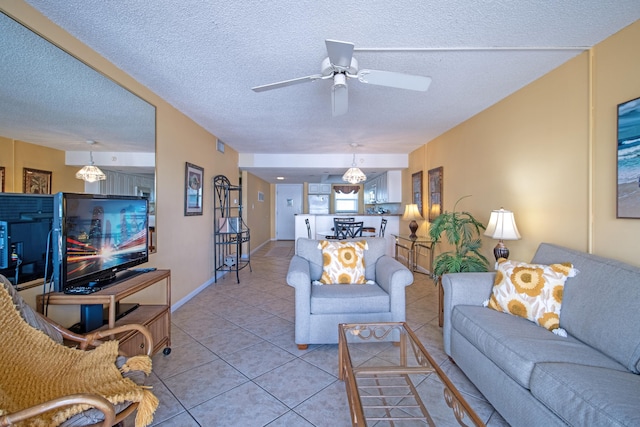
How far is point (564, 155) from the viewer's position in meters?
2.06

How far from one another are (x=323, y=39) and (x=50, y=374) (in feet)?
7.31

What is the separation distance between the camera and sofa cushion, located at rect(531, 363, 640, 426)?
2.97ft

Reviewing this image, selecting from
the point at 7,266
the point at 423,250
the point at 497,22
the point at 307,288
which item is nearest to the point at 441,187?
the point at 423,250

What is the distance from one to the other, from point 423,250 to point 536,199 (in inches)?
97.7

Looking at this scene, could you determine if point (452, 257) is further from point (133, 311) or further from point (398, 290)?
point (133, 311)

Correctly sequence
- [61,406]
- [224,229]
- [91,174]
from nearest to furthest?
[61,406], [91,174], [224,229]

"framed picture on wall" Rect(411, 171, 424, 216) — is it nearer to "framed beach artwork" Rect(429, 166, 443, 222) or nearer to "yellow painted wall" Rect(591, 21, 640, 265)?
"framed beach artwork" Rect(429, 166, 443, 222)

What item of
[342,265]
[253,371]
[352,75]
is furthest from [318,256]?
[352,75]

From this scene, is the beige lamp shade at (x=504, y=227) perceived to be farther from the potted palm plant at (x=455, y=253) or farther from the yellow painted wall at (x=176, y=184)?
the yellow painted wall at (x=176, y=184)

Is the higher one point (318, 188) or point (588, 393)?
point (318, 188)

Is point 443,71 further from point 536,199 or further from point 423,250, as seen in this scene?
point 423,250

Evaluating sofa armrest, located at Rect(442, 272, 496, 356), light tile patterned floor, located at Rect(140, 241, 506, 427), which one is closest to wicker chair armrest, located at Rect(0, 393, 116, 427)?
light tile patterned floor, located at Rect(140, 241, 506, 427)

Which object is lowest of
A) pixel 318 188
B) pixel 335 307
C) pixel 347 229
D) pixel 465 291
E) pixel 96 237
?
pixel 335 307

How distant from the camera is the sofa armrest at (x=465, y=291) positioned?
1868 millimetres
